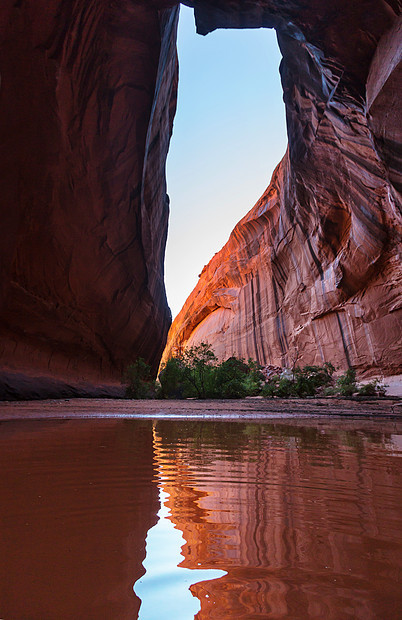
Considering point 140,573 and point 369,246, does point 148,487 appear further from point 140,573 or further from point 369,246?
point 369,246

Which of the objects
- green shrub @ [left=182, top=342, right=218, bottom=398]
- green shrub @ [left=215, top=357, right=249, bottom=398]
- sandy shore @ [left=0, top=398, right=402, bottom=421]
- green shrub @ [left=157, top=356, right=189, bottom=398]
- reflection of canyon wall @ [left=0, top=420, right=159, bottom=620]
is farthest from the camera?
green shrub @ [left=157, top=356, right=189, bottom=398]

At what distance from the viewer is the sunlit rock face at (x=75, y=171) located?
9.16 meters

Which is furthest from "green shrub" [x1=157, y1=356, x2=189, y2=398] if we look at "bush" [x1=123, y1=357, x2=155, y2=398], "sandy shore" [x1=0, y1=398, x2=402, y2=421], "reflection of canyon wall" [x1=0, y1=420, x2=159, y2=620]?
"reflection of canyon wall" [x1=0, y1=420, x2=159, y2=620]

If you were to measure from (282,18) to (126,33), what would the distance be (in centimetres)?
539

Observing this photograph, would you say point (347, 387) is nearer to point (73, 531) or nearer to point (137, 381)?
point (137, 381)

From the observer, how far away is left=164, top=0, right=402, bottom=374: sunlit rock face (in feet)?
34.7

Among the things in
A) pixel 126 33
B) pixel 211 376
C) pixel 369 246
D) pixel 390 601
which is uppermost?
pixel 126 33

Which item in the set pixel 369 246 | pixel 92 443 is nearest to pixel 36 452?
pixel 92 443

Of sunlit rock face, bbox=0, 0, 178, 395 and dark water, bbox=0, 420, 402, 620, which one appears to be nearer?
dark water, bbox=0, 420, 402, 620

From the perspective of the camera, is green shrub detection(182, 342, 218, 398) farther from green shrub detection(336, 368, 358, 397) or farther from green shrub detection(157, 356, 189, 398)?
green shrub detection(336, 368, 358, 397)

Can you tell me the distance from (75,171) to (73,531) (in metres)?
11.9

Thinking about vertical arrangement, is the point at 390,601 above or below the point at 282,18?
below

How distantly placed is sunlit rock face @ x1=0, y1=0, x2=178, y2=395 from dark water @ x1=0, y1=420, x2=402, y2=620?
956 centimetres

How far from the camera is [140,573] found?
0.90 m
